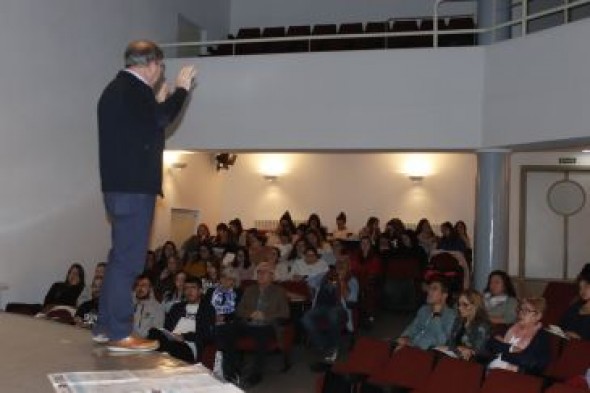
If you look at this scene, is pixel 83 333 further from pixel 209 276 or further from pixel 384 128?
pixel 384 128

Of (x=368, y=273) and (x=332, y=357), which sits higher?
(x=368, y=273)

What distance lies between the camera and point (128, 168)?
365 centimetres

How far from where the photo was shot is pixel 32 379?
2820 millimetres

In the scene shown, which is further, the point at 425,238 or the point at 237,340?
the point at 425,238

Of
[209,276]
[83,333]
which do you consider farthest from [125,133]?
[209,276]

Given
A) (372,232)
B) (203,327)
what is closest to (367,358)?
(203,327)

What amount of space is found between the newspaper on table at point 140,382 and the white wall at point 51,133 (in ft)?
20.1

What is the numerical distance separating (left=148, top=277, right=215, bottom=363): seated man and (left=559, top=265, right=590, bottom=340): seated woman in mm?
3545

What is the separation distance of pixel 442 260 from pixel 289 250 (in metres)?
2.38

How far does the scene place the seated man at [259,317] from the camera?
807 cm

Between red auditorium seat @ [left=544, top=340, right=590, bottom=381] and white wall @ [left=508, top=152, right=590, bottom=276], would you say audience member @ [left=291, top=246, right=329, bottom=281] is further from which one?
white wall @ [left=508, top=152, right=590, bottom=276]

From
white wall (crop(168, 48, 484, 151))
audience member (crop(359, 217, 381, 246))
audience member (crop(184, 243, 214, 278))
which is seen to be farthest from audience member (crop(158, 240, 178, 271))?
audience member (crop(359, 217, 381, 246))

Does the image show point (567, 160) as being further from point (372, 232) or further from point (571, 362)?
point (571, 362)

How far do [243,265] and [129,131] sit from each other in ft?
24.0
